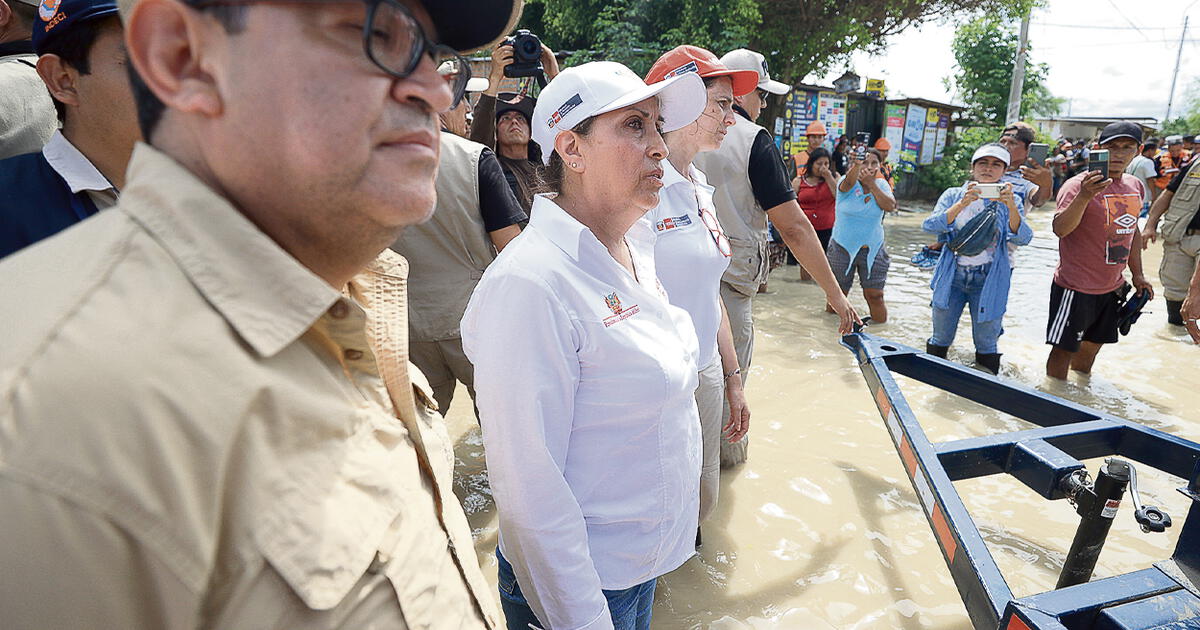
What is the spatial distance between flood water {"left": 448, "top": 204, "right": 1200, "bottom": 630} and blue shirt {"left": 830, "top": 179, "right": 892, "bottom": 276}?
986 mm

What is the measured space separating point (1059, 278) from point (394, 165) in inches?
222

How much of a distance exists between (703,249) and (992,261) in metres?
3.52

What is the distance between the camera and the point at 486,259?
2.79 m

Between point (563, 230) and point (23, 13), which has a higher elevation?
point (23, 13)

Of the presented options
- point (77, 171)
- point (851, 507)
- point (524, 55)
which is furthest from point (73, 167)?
point (851, 507)

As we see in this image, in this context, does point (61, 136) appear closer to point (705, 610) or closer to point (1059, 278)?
point (705, 610)

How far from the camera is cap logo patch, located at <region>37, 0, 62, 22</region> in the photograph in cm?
144

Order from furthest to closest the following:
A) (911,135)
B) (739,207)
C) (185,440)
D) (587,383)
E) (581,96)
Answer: (911,135), (739,207), (581,96), (587,383), (185,440)

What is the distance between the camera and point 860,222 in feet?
19.8

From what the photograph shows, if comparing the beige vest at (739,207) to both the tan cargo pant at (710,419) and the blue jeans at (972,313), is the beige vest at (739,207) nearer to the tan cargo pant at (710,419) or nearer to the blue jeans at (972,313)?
the tan cargo pant at (710,419)

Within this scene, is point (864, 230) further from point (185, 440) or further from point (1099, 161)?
point (185, 440)

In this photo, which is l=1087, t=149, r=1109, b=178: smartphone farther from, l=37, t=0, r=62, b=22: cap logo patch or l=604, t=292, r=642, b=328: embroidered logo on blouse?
l=37, t=0, r=62, b=22: cap logo patch

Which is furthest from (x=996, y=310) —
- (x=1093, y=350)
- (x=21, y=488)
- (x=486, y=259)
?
(x=21, y=488)

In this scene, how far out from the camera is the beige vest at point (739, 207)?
3.18 m
